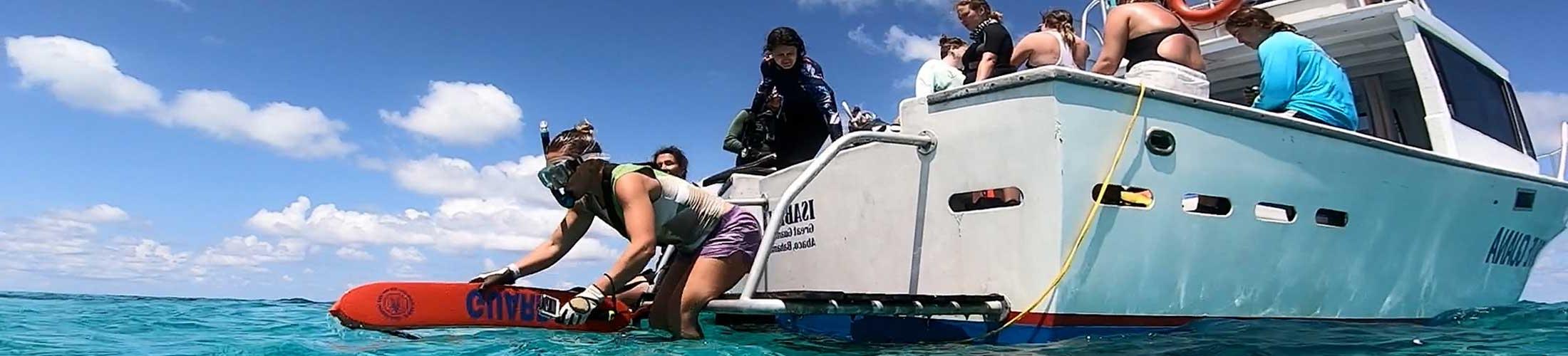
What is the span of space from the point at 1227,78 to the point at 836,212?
468 cm

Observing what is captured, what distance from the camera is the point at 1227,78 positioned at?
320 inches

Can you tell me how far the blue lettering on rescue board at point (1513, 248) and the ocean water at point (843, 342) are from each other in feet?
1.08

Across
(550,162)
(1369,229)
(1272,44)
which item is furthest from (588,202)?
(1369,229)

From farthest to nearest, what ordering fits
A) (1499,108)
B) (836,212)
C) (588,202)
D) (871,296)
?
(1499,108)
(836,212)
(588,202)
(871,296)

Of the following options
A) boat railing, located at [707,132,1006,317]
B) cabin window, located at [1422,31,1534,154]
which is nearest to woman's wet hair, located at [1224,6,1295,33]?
cabin window, located at [1422,31,1534,154]

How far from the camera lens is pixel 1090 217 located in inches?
155

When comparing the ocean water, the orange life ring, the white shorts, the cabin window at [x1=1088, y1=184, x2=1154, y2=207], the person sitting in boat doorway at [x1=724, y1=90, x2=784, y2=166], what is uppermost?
the orange life ring

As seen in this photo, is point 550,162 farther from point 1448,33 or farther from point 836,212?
point 1448,33

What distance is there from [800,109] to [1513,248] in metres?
4.71

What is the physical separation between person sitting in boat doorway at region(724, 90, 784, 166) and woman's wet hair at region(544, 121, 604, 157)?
2588 millimetres

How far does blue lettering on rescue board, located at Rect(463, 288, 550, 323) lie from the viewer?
14.8 ft

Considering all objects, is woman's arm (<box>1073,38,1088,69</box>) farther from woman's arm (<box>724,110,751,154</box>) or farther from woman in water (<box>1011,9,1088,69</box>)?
woman's arm (<box>724,110,751,154</box>)

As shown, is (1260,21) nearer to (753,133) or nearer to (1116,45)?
(1116,45)

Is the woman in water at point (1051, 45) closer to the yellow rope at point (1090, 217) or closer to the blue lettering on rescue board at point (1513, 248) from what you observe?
the yellow rope at point (1090, 217)
